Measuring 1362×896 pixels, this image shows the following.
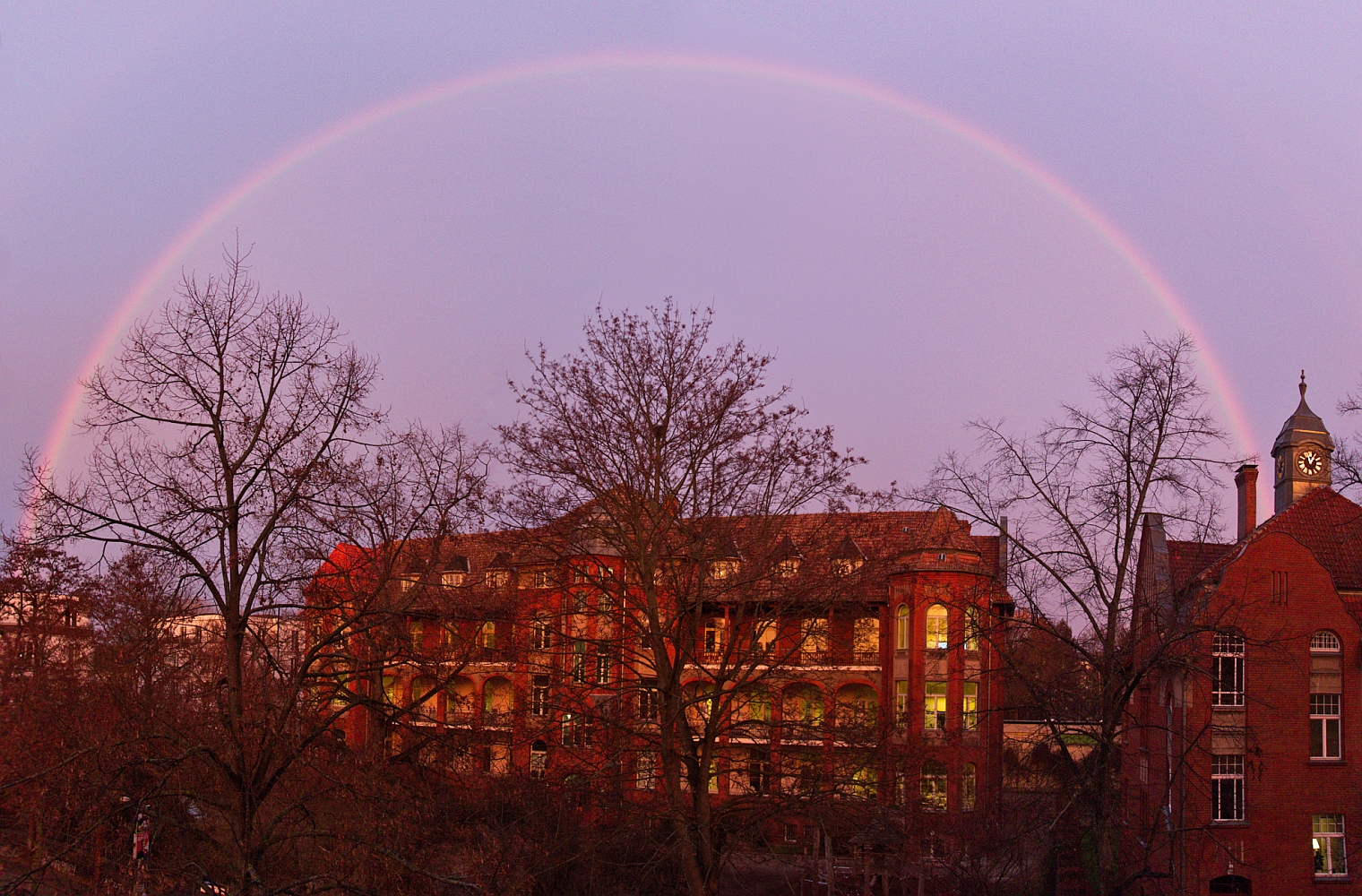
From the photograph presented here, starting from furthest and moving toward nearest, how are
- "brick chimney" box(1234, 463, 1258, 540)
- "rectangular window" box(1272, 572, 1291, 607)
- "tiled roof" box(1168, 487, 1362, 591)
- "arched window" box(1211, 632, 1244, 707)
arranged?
"brick chimney" box(1234, 463, 1258, 540)
"tiled roof" box(1168, 487, 1362, 591)
"rectangular window" box(1272, 572, 1291, 607)
"arched window" box(1211, 632, 1244, 707)

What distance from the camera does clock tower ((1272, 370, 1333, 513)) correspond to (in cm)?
5119

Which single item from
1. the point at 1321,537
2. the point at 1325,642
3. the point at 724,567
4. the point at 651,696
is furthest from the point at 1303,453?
the point at 651,696

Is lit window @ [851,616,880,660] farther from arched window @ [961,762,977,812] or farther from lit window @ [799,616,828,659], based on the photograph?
arched window @ [961,762,977,812]

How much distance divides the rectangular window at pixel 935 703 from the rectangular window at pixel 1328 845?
15.7m

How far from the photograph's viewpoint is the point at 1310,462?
51.4 m

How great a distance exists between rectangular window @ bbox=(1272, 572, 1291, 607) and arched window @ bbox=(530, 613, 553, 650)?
26131 mm

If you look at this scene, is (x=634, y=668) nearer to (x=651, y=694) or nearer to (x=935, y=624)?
(x=651, y=694)

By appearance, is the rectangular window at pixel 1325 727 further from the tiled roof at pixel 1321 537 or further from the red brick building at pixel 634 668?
the red brick building at pixel 634 668

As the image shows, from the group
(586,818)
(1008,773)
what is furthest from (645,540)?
(1008,773)

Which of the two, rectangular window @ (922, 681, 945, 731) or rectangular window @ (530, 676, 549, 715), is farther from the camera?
rectangular window @ (922, 681, 945, 731)

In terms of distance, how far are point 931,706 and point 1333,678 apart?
648 inches

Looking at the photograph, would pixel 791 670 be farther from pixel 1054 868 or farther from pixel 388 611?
pixel 388 611

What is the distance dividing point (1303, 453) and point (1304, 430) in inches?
39.8

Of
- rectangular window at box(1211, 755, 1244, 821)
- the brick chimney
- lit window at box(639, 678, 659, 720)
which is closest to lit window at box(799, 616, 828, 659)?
lit window at box(639, 678, 659, 720)
